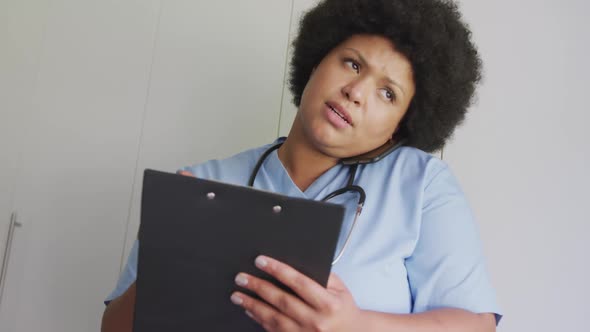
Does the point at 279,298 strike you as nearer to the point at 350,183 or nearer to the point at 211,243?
the point at 211,243

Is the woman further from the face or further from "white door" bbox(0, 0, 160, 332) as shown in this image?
"white door" bbox(0, 0, 160, 332)

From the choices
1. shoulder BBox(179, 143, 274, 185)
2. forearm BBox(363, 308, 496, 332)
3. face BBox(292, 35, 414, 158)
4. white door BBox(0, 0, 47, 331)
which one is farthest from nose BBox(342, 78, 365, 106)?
white door BBox(0, 0, 47, 331)

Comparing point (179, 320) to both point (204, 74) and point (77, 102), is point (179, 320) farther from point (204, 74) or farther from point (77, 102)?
point (77, 102)

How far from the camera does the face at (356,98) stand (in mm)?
915

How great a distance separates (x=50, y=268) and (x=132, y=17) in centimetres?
71

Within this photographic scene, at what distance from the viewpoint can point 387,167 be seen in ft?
3.20

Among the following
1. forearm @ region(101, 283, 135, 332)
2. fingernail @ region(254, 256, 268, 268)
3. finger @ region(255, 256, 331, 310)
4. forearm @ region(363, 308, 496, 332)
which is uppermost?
fingernail @ region(254, 256, 268, 268)

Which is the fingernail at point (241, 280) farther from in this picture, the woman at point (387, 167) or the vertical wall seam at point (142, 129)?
the vertical wall seam at point (142, 129)

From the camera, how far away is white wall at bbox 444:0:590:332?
1.19 m

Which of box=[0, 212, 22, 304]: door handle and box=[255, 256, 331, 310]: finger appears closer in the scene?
box=[255, 256, 331, 310]: finger

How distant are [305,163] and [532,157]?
1.91ft

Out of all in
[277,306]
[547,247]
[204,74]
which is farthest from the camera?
[204,74]

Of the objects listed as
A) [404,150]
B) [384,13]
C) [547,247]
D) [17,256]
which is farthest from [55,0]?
[547,247]

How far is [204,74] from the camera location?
143cm
